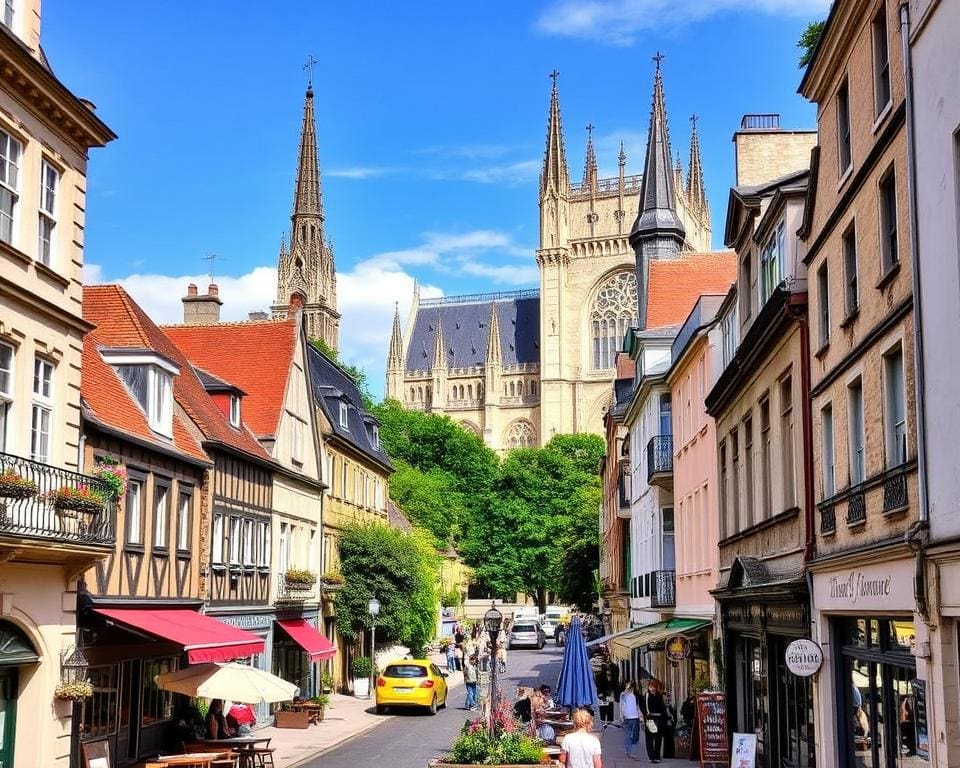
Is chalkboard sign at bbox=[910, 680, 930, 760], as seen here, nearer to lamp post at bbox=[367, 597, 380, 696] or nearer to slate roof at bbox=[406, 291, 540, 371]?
lamp post at bbox=[367, 597, 380, 696]

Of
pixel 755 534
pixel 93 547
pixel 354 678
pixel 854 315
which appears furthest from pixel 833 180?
pixel 354 678

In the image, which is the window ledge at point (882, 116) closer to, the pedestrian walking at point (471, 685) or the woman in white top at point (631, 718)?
the woman in white top at point (631, 718)

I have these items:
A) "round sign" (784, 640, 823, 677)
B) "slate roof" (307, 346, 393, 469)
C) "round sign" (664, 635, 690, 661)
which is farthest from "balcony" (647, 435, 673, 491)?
"round sign" (784, 640, 823, 677)

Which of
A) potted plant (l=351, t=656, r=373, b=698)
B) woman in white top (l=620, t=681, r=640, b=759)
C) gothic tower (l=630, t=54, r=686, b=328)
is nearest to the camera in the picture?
woman in white top (l=620, t=681, r=640, b=759)

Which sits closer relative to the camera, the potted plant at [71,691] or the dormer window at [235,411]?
the potted plant at [71,691]

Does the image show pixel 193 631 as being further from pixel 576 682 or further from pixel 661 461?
pixel 661 461

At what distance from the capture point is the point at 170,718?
2412 centimetres

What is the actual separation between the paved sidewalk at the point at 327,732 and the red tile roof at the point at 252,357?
7.08m

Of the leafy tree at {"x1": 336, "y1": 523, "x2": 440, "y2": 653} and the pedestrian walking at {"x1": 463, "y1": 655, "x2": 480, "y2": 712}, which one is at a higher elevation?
the leafy tree at {"x1": 336, "y1": 523, "x2": 440, "y2": 653}

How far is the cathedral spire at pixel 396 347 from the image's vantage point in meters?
145

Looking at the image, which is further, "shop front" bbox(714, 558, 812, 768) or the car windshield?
the car windshield

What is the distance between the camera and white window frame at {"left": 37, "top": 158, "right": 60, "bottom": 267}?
679 inches

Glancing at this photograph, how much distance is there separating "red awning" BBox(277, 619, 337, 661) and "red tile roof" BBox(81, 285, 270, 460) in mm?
4409

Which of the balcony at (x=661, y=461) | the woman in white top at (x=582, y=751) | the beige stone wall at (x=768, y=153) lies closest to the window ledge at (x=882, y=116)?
the woman in white top at (x=582, y=751)
